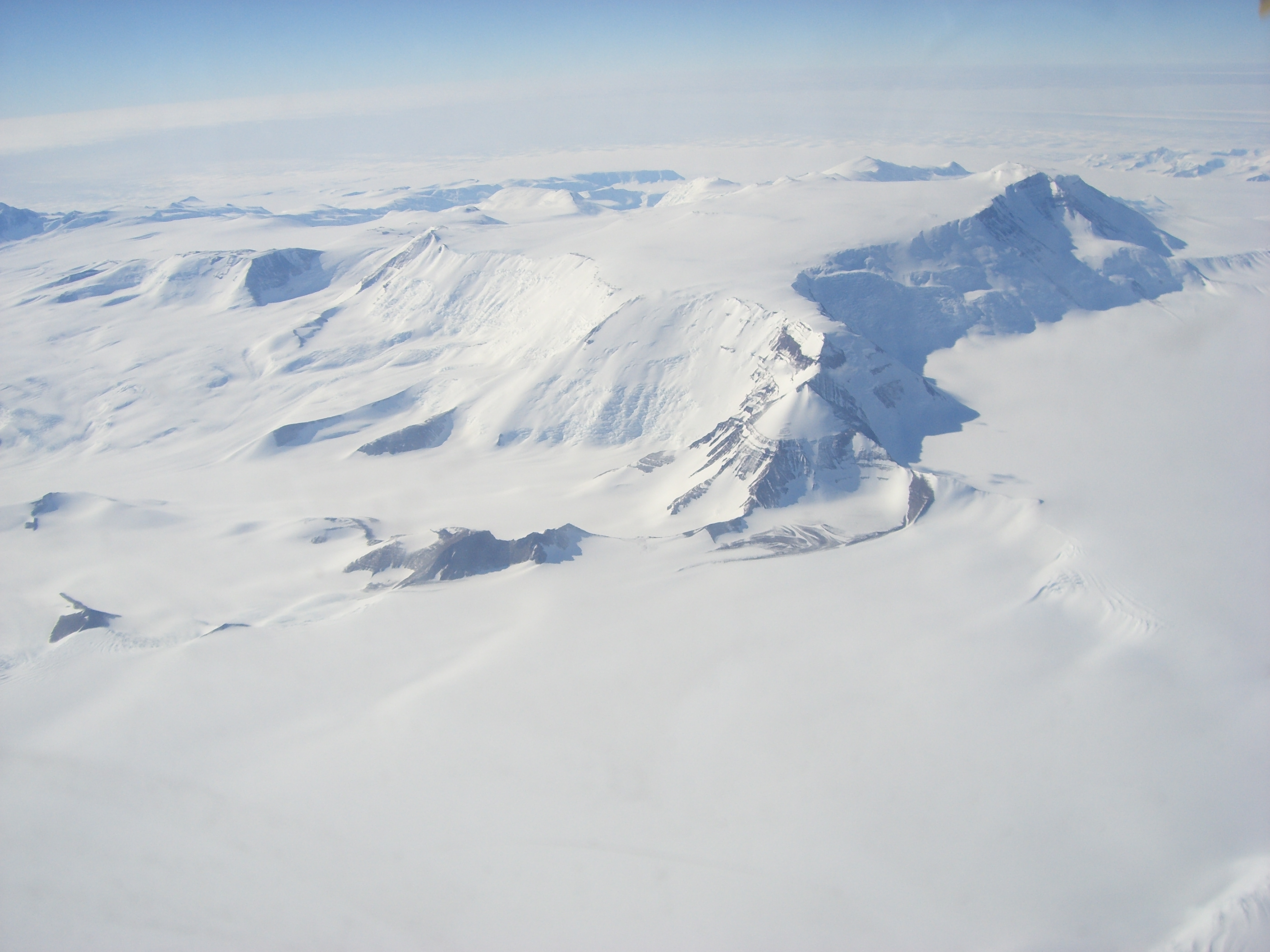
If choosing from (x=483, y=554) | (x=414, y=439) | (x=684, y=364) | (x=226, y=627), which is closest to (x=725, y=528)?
(x=483, y=554)

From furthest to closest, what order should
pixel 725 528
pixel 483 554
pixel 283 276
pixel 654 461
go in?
pixel 283 276 → pixel 654 461 → pixel 725 528 → pixel 483 554

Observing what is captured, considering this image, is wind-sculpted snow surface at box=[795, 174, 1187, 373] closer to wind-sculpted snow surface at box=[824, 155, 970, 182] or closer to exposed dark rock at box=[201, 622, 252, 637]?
wind-sculpted snow surface at box=[824, 155, 970, 182]

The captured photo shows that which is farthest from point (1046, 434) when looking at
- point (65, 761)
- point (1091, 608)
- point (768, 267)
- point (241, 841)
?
point (65, 761)

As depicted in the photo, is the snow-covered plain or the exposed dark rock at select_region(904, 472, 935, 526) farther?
the exposed dark rock at select_region(904, 472, 935, 526)

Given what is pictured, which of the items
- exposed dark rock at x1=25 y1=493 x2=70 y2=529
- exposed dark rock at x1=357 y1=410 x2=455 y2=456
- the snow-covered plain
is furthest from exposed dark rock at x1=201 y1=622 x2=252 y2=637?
exposed dark rock at x1=357 y1=410 x2=455 y2=456

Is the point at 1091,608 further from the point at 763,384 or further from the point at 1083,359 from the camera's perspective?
the point at 1083,359

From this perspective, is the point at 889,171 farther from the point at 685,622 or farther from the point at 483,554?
the point at 685,622

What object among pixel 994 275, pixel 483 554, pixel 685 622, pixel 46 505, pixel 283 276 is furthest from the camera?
pixel 283 276
